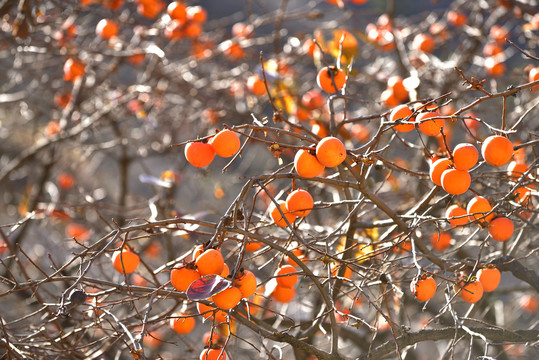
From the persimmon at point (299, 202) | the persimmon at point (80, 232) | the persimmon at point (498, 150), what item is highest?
the persimmon at point (498, 150)

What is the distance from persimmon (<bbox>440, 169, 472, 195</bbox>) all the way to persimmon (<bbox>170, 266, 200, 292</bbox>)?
66cm

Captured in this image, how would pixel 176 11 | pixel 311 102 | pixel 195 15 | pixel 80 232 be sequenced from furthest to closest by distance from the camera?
pixel 80 232
pixel 195 15
pixel 311 102
pixel 176 11

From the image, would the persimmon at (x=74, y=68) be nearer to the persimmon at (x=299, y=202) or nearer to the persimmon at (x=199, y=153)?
the persimmon at (x=199, y=153)

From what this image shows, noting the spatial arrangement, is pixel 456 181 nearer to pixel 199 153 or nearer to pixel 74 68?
pixel 199 153

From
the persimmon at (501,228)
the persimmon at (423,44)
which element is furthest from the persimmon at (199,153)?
the persimmon at (423,44)

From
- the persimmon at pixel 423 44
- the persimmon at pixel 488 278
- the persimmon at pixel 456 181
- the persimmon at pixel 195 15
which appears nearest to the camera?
the persimmon at pixel 456 181

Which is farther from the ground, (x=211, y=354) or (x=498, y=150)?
(x=498, y=150)

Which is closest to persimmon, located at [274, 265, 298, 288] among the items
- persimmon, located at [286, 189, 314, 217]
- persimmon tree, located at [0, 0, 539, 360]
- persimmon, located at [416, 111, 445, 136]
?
persimmon tree, located at [0, 0, 539, 360]

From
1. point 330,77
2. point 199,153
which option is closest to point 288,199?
point 199,153

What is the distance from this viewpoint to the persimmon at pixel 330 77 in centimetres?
185

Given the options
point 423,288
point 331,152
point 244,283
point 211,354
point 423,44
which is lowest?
point 423,44

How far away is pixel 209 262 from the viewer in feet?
4.28

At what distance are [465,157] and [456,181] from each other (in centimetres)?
6

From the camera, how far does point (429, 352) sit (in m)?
5.18
